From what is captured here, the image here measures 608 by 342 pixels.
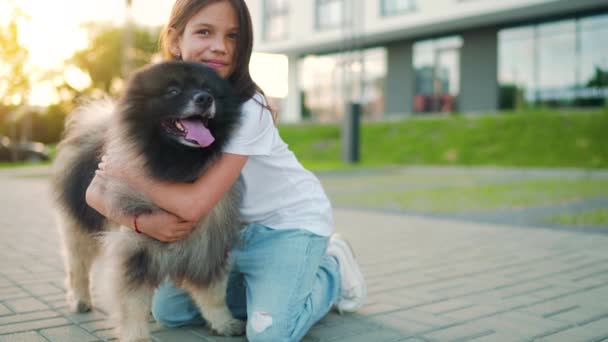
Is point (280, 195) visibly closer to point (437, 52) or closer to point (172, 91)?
point (172, 91)

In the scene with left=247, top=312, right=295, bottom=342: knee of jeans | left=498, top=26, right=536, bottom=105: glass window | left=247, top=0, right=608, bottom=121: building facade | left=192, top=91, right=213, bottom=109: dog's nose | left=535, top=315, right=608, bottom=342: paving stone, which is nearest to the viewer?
left=192, top=91, right=213, bottom=109: dog's nose

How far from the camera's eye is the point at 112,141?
2375 millimetres

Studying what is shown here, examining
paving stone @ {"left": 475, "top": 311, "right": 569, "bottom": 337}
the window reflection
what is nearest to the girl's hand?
paving stone @ {"left": 475, "top": 311, "right": 569, "bottom": 337}

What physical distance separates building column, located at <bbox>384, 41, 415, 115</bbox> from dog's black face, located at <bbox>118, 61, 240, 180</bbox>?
2082cm

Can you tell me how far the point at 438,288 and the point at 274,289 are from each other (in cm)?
141

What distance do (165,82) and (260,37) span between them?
84.7 feet

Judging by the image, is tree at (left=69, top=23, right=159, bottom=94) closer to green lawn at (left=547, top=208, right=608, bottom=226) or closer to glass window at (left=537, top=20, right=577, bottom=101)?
glass window at (left=537, top=20, right=577, bottom=101)

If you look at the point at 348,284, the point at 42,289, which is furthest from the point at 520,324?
the point at 42,289

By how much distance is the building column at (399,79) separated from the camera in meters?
22.4

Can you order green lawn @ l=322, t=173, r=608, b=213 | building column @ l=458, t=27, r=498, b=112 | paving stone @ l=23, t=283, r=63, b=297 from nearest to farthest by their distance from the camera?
paving stone @ l=23, t=283, r=63, b=297 < green lawn @ l=322, t=173, r=608, b=213 < building column @ l=458, t=27, r=498, b=112

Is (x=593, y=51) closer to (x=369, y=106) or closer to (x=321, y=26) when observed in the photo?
(x=369, y=106)

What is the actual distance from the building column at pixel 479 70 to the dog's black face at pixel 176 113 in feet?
62.7

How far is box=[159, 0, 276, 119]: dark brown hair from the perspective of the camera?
102 inches

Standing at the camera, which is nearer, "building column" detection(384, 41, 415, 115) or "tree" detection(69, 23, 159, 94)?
"building column" detection(384, 41, 415, 115)
